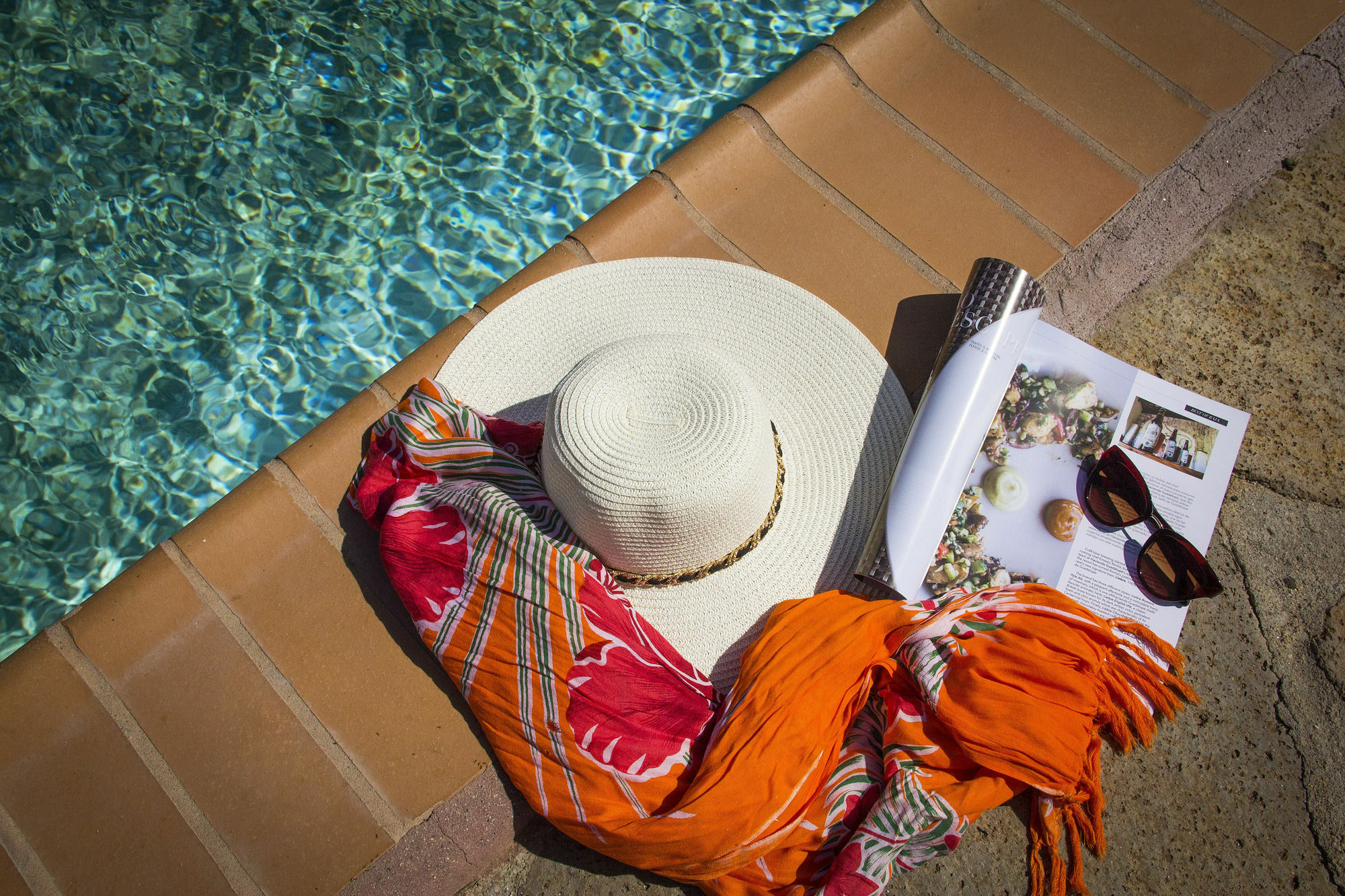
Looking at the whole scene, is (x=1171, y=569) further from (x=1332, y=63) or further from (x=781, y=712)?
(x=1332, y=63)

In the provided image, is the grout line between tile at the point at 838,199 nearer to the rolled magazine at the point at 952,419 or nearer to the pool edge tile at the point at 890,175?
the pool edge tile at the point at 890,175

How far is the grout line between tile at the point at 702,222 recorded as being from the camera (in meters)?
2.26

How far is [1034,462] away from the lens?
1.92 m

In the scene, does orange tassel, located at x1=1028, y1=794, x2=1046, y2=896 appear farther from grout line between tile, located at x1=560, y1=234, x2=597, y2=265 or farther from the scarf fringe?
grout line between tile, located at x1=560, y1=234, x2=597, y2=265

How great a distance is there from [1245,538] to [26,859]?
2.76 metres

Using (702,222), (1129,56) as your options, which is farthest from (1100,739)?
(1129,56)

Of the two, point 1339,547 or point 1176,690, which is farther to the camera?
point 1339,547

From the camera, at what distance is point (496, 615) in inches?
64.6

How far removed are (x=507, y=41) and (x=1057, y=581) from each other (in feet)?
8.31

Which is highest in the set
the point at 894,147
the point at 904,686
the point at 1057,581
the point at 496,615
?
the point at 894,147

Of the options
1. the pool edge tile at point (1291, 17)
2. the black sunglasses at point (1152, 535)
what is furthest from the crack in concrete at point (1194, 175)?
the black sunglasses at point (1152, 535)

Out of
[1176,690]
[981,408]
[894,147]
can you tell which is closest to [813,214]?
[894,147]

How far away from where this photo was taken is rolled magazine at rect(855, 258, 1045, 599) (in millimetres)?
1709

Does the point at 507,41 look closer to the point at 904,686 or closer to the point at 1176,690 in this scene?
the point at 904,686
